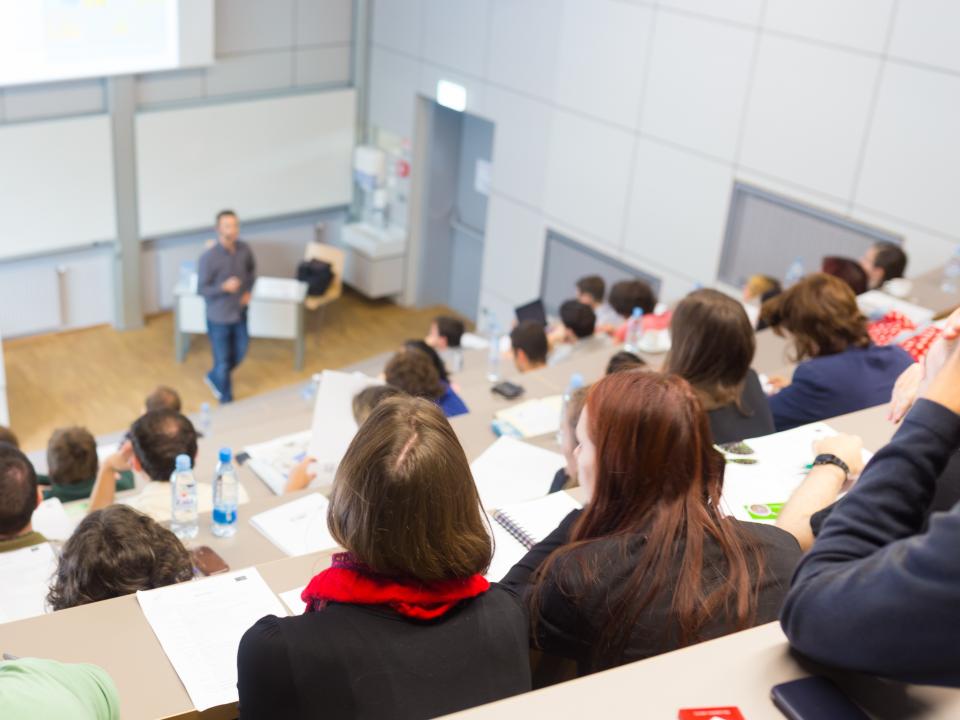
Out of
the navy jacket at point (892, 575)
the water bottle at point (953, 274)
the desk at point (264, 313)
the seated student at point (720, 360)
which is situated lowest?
the desk at point (264, 313)

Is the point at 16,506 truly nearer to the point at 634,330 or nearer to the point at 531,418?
the point at 531,418

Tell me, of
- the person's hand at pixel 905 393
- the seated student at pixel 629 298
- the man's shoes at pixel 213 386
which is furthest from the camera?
the man's shoes at pixel 213 386

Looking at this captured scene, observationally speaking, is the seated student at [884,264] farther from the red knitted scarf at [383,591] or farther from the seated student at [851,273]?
the red knitted scarf at [383,591]

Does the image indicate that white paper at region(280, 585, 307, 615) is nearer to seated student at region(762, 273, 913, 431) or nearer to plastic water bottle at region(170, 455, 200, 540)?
plastic water bottle at region(170, 455, 200, 540)

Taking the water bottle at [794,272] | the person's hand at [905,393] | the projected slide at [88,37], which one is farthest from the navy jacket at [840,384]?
the projected slide at [88,37]

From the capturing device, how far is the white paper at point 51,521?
358 cm

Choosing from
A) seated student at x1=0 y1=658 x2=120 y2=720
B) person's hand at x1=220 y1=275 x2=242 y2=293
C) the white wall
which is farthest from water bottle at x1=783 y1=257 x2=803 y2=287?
seated student at x1=0 y1=658 x2=120 y2=720

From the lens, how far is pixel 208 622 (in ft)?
7.17

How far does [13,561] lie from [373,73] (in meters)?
7.73

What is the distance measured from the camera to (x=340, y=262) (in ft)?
31.4

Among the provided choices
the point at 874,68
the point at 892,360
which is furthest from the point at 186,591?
the point at 874,68

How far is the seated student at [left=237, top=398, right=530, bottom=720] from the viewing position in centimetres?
157

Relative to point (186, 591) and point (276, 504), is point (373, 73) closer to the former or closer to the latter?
point (276, 504)

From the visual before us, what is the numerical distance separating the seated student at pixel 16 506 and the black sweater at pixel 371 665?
173 centimetres
